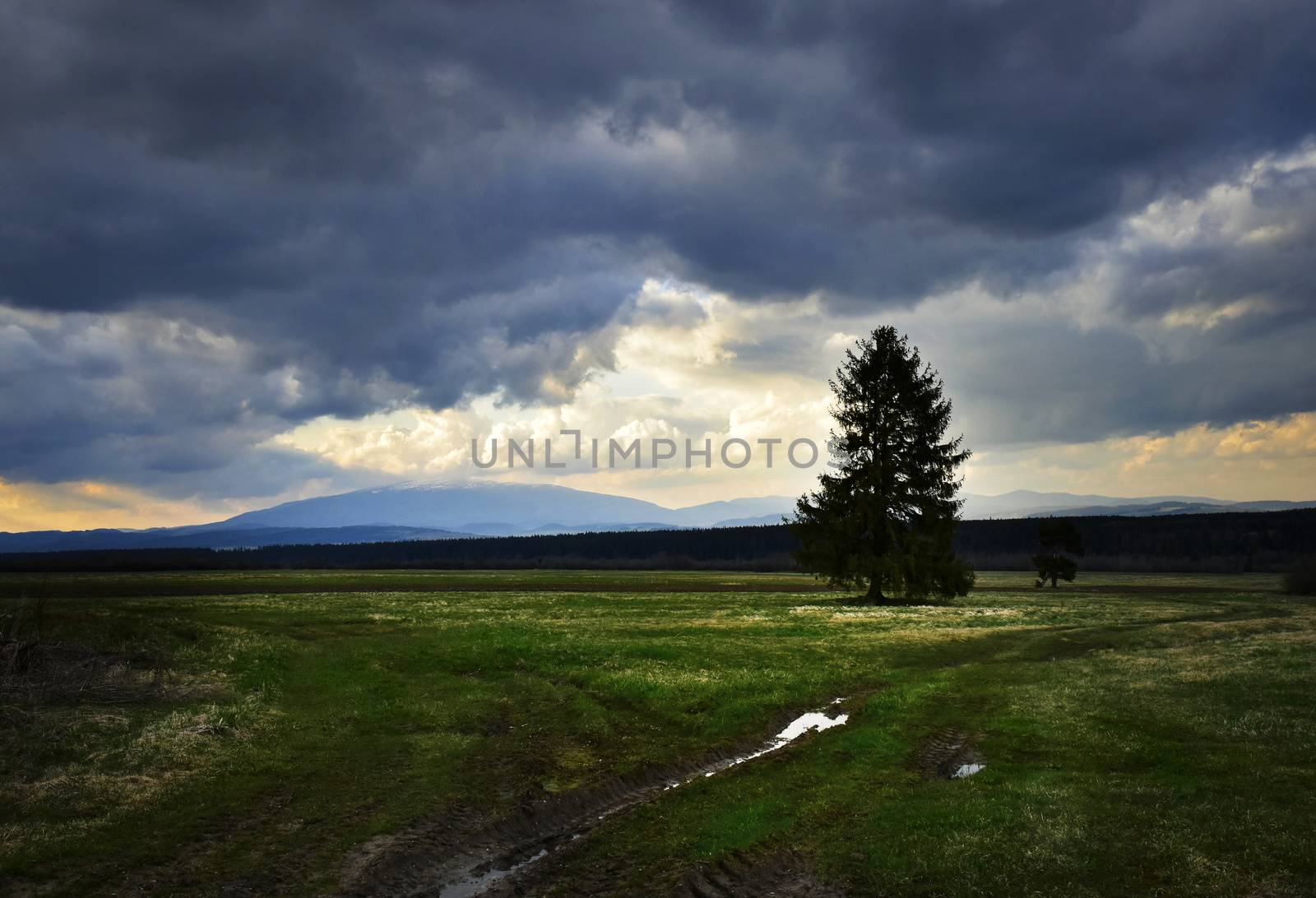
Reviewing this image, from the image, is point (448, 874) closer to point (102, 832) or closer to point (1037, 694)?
point (102, 832)

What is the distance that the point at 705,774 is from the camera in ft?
64.1

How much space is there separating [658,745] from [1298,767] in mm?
14924

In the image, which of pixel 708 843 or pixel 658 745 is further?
pixel 658 745

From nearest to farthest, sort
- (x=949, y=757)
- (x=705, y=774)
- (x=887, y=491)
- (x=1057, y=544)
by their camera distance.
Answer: (x=705, y=774) → (x=949, y=757) → (x=887, y=491) → (x=1057, y=544)

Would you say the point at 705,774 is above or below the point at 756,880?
below

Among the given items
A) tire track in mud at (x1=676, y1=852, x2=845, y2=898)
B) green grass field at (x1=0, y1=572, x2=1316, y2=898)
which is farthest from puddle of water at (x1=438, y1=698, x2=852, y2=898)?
tire track in mud at (x1=676, y1=852, x2=845, y2=898)

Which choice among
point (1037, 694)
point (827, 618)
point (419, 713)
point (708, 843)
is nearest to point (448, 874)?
point (708, 843)

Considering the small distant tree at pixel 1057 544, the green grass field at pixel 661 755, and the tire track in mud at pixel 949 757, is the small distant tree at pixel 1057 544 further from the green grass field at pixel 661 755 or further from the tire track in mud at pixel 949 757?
the tire track in mud at pixel 949 757

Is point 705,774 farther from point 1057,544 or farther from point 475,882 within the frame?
point 1057,544

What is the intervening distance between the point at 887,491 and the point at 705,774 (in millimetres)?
49603

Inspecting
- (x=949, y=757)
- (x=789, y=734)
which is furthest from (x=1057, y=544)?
(x=949, y=757)

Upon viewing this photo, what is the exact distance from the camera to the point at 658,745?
71.6ft

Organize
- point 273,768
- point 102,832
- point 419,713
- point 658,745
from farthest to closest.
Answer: point 419,713 → point 658,745 → point 273,768 → point 102,832

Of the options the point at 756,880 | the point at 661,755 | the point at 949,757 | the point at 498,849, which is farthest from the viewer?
the point at 661,755
